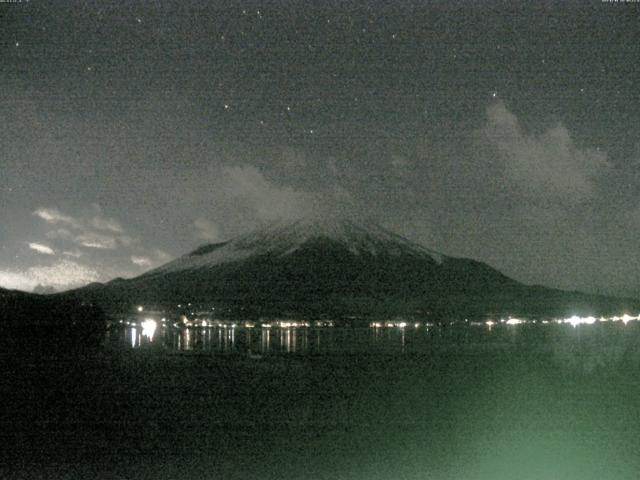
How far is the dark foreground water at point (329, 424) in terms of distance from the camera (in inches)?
453

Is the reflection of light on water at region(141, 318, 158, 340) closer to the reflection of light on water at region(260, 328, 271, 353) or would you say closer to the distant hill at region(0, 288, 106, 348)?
the distant hill at region(0, 288, 106, 348)

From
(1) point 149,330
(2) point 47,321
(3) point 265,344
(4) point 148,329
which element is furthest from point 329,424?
(4) point 148,329

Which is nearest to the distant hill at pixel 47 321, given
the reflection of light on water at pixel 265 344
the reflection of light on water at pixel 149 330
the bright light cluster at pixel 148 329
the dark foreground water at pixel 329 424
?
the reflection of light on water at pixel 149 330

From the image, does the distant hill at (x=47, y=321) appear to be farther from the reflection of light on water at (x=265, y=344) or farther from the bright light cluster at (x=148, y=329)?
the bright light cluster at (x=148, y=329)

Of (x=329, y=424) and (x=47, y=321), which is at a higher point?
(x=47, y=321)

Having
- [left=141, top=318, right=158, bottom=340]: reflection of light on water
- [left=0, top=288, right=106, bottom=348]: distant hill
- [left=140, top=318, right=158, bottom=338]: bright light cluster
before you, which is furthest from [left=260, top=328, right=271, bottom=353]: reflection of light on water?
[left=140, top=318, right=158, bottom=338]: bright light cluster

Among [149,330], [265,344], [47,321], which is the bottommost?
[265,344]

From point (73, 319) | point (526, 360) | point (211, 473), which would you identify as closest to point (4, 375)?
point (211, 473)

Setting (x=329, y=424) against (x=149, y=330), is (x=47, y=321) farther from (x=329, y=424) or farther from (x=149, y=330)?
(x=329, y=424)

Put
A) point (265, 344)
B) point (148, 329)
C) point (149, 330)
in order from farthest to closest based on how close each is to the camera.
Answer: point (148, 329) → point (149, 330) → point (265, 344)

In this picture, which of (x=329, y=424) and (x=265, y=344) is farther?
(x=265, y=344)

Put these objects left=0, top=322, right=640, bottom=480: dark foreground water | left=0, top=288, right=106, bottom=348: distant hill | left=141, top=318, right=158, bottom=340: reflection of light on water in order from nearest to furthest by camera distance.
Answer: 1. left=0, top=322, right=640, bottom=480: dark foreground water
2. left=0, top=288, right=106, bottom=348: distant hill
3. left=141, top=318, right=158, bottom=340: reflection of light on water

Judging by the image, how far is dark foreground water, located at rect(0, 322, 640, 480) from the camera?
1151 centimetres

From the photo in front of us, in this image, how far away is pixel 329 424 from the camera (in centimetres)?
1508
